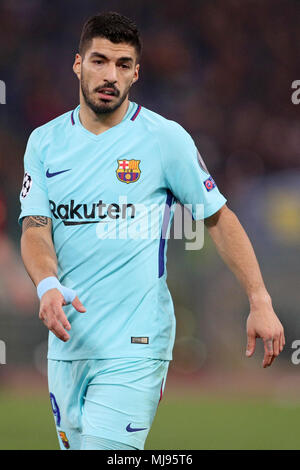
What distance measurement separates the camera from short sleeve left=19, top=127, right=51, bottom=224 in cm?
344

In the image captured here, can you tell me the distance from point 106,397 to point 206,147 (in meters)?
8.39

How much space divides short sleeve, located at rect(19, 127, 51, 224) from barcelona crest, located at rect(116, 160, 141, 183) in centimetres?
37

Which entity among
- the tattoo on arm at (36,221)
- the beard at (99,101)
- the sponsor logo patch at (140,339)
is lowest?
the sponsor logo patch at (140,339)

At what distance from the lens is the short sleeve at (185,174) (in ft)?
11.1

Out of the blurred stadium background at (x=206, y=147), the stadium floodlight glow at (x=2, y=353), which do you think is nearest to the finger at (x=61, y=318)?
the blurred stadium background at (x=206, y=147)

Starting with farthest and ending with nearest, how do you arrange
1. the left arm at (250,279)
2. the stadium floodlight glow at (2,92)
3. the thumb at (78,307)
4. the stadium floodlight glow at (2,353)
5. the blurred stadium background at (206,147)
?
the stadium floodlight glow at (2,92) → the blurred stadium background at (206,147) → the stadium floodlight glow at (2,353) → the left arm at (250,279) → the thumb at (78,307)

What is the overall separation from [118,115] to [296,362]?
23.4 ft

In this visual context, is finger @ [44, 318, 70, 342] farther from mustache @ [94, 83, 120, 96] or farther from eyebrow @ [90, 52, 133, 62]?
eyebrow @ [90, 52, 133, 62]

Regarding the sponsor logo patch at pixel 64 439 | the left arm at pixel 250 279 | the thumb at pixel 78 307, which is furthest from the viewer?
the sponsor logo patch at pixel 64 439

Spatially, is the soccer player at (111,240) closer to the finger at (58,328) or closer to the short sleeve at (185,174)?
the short sleeve at (185,174)

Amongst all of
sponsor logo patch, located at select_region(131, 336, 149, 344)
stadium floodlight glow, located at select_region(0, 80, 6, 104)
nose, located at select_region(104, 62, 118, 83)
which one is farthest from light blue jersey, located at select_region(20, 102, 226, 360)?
stadium floodlight glow, located at select_region(0, 80, 6, 104)

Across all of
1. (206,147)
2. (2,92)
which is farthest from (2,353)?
(206,147)

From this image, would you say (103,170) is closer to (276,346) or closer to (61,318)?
(61,318)

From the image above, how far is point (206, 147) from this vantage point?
11.2 m
